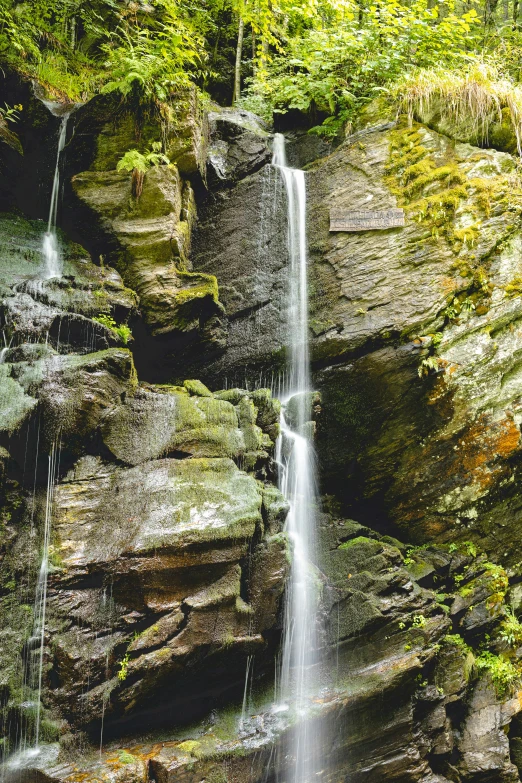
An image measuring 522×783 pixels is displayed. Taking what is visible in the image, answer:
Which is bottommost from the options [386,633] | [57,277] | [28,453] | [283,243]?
[386,633]

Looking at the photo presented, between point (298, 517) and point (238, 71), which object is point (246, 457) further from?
point (238, 71)

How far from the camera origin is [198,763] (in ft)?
15.0

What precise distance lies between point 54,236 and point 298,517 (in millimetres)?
5676

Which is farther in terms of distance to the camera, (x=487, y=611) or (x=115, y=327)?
(x=115, y=327)

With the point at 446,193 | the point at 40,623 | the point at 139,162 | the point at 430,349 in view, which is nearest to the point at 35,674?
the point at 40,623

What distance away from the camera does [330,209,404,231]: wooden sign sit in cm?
811

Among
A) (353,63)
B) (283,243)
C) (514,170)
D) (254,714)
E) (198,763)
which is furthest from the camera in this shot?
(353,63)

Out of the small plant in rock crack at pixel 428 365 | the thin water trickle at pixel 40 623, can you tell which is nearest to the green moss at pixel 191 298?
the small plant in rock crack at pixel 428 365

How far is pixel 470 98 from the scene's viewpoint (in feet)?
27.4

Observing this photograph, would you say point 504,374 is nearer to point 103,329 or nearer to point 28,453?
point 103,329

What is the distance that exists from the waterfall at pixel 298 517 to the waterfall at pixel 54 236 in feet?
11.9

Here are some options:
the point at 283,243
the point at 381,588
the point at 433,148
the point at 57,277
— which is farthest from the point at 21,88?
the point at 381,588

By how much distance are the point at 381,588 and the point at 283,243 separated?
565 cm

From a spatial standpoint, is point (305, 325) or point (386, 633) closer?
point (386, 633)
